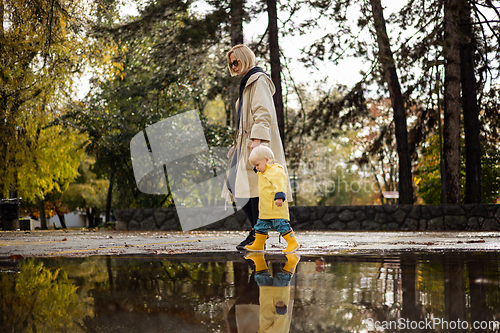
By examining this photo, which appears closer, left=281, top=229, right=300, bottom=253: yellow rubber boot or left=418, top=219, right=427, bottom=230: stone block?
left=281, top=229, right=300, bottom=253: yellow rubber boot

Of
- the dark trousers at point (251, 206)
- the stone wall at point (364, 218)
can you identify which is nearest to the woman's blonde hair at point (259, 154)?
the dark trousers at point (251, 206)

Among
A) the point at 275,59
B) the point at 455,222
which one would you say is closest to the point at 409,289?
the point at 455,222

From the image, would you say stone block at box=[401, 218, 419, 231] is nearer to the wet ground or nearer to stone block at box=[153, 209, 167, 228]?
stone block at box=[153, 209, 167, 228]

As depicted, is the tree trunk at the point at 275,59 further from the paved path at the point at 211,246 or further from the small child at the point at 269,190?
the small child at the point at 269,190

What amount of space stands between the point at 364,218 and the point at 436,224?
185 centimetres

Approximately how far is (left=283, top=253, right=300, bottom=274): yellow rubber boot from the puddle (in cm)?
1

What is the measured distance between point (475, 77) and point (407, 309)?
1661 cm

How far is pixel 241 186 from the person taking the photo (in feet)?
16.6

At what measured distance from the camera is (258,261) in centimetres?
388

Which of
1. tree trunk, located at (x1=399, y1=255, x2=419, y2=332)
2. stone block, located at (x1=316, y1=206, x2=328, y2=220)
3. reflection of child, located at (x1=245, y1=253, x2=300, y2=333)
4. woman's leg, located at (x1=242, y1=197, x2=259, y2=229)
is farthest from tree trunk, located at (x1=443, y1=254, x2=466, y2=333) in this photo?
stone block, located at (x1=316, y1=206, x2=328, y2=220)

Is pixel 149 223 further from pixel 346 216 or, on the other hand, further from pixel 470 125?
pixel 470 125

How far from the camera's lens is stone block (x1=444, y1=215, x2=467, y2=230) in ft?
41.5

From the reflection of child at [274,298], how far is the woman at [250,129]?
1.44 m

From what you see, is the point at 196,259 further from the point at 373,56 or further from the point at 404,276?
the point at 373,56
